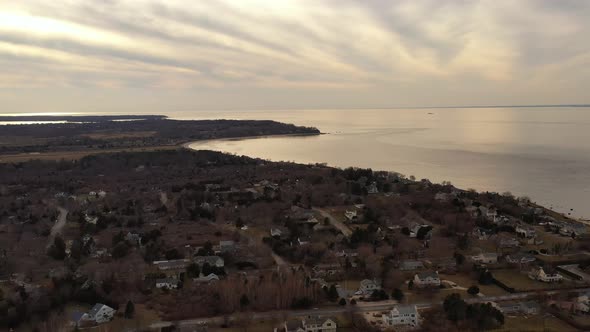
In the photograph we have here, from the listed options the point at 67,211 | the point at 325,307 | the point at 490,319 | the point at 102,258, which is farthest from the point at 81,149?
the point at 490,319

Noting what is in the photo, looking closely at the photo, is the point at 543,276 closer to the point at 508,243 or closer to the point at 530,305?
the point at 530,305

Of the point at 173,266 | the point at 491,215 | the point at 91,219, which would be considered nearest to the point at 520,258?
the point at 491,215

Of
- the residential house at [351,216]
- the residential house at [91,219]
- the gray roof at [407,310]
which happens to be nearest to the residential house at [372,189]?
the residential house at [351,216]

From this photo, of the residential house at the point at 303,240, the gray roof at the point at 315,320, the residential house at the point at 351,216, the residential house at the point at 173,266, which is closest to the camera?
the gray roof at the point at 315,320

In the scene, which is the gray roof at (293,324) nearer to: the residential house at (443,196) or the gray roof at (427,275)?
the gray roof at (427,275)

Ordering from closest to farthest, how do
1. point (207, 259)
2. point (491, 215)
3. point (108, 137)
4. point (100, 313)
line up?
1. point (100, 313)
2. point (207, 259)
3. point (491, 215)
4. point (108, 137)

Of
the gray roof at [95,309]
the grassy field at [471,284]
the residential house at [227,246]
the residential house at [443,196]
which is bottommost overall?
the gray roof at [95,309]
